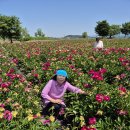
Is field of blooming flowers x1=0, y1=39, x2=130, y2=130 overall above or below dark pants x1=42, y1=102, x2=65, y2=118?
above

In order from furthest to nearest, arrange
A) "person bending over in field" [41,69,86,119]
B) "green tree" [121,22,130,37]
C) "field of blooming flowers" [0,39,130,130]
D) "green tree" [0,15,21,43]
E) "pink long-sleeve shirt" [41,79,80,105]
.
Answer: "green tree" [121,22,130,37]
"green tree" [0,15,21,43]
"pink long-sleeve shirt" [41,79,80,105]
"person bending over in field" [41,69,86,119]
"field of blooming flowers" [0,39,130,130]

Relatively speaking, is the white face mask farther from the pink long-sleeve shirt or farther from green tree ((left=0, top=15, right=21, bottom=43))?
green tree ((left=0, top=15, right=21, bottom=43))

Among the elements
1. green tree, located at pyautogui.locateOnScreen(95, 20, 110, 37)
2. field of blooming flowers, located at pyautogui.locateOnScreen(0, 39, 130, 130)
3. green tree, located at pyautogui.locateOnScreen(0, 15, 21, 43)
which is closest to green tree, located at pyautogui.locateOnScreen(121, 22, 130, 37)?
green tree, located at pyautogui.locateOnScreen(95, 20, 110, 37)

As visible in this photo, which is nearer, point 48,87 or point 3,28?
point 48,87

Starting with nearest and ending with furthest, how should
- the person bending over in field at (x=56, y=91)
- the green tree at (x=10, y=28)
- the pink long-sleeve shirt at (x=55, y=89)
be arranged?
the person bending over in field at (x=56, y=91), the pink long-sleeve shirt at (x=55, y=89), the green tree at (x=10, y=28)

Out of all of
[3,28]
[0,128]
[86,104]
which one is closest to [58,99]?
[86,104]

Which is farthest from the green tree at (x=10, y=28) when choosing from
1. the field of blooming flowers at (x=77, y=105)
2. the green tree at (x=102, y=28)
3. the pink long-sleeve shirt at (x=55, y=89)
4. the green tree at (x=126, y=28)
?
the green tree at (x=126, y=28)

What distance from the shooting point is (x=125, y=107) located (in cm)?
514

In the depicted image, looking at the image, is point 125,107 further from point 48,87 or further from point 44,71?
point 44,71

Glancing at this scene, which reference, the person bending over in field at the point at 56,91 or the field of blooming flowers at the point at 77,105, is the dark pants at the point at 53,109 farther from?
the field of blooming flowers at the point at 77,105

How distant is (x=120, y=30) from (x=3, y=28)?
223ft

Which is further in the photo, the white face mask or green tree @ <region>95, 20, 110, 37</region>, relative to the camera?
green tree @ <region>95, 20, 110, 37</region>

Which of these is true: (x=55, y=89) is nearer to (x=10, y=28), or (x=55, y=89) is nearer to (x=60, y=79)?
(x=60, y=79)

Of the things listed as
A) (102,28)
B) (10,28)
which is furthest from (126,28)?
(10,28)
